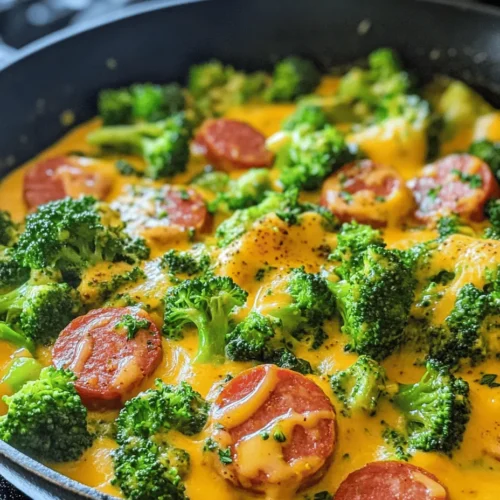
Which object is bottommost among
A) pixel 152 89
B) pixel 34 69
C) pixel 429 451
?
pixel 429 451

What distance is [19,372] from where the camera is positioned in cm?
228

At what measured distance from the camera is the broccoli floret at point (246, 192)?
2.95 m

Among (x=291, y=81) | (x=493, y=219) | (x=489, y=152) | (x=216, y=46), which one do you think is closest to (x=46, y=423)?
(x=493, y=219)

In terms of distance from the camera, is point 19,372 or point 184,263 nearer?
point 19,372

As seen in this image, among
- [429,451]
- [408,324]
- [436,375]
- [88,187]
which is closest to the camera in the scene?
[429,451]

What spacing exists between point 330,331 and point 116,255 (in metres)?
0.79

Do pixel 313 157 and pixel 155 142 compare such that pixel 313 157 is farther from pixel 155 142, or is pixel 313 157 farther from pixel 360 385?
pixel 360 385

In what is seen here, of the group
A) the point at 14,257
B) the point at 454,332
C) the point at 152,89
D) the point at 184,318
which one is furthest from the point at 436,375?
the point at 152,89

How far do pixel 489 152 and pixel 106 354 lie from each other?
6.06 ft

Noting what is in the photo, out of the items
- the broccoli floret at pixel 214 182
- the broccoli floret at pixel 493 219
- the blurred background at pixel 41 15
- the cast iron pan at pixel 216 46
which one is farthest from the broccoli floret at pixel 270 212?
the blurred background at pixel 41 15

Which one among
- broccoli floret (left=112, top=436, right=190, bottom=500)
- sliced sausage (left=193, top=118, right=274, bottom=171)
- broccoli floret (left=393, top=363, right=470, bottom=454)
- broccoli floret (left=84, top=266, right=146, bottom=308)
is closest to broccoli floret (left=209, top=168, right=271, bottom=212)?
sliced sausage (left=193, top=118, right=274, bottom=171)

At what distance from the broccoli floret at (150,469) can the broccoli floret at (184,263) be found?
2.20 ft

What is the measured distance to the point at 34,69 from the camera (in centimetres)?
332

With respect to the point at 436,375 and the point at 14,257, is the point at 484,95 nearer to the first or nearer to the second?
the point at 436,375
